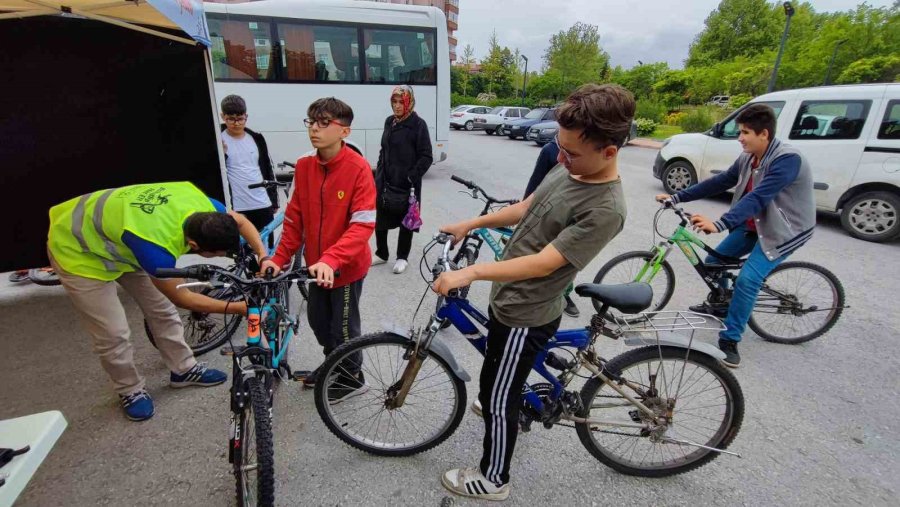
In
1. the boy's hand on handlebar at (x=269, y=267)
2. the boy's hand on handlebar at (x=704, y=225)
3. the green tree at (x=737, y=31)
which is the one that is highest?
the green tree at (x=737, y=31)

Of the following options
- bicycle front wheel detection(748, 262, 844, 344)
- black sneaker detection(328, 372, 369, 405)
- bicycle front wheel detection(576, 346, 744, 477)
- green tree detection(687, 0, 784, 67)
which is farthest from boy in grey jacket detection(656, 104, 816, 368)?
green tree detection(687, 0, 784, 67)

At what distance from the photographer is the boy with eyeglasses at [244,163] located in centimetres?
382

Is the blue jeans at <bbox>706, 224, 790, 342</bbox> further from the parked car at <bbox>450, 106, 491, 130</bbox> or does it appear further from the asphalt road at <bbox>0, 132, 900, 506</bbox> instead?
the parked car at <bbox>450, 106, 491, 130</bbox>

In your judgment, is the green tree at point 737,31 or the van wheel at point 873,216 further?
the green tree at point 737,31

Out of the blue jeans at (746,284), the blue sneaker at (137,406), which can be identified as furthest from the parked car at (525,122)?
the blue sneaker at (137,406)

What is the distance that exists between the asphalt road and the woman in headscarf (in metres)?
1.24

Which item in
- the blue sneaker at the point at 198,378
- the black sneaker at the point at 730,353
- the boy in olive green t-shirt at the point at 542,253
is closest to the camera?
the boy in olive green t-shirt at the point at 542,253

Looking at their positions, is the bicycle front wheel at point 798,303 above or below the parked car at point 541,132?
below

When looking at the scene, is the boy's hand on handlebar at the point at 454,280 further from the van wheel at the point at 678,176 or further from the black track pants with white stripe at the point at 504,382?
the van wheel at the point at 678,176

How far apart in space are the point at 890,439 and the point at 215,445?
401 centimetres

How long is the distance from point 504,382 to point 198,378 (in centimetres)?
218

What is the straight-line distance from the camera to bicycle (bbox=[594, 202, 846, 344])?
338 cm

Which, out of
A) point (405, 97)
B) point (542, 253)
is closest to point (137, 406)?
point (542, 253)

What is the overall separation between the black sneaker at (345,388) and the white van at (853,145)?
6258 mm
